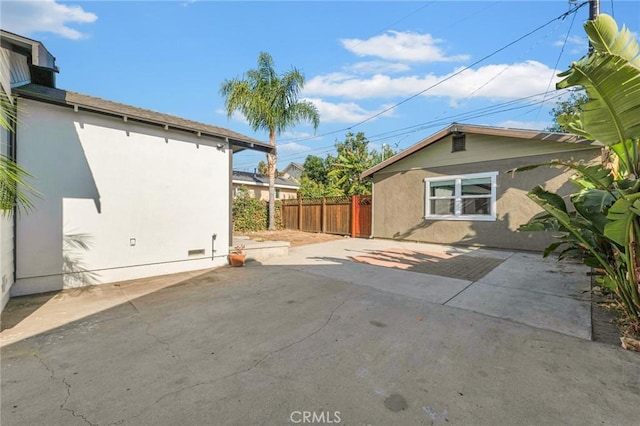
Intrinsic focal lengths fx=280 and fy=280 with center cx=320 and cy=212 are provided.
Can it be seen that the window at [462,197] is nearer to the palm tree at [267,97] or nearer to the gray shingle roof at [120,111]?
the gray shingle roof at [120,111]

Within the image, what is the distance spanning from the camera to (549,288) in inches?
207

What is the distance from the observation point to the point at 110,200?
224 inches

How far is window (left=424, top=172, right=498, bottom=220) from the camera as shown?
979cm

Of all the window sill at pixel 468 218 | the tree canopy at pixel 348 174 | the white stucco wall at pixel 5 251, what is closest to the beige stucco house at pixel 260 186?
the tree canopy at pixel 348 174

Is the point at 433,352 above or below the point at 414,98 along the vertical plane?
below

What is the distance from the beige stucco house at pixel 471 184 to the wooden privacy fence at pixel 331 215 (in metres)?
1.08

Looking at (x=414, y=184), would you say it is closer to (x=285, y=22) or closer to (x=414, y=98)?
(x=414, y=98)

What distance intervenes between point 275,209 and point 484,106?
13208 millimetres

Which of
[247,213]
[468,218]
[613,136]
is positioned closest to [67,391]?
[613,136]

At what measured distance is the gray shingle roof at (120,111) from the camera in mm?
4895

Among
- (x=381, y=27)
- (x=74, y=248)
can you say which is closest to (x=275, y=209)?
(x=381, y=27)

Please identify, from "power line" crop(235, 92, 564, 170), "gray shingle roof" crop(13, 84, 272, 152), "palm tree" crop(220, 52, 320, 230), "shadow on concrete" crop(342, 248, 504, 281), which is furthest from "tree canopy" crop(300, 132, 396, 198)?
"gray shingle roof" crop(13, 84, 272, 152)

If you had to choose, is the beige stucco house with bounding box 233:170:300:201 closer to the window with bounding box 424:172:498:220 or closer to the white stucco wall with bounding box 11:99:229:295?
the white stucco wall with bounding box 11:99:229:295

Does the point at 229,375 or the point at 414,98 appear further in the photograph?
the point at 414,98
